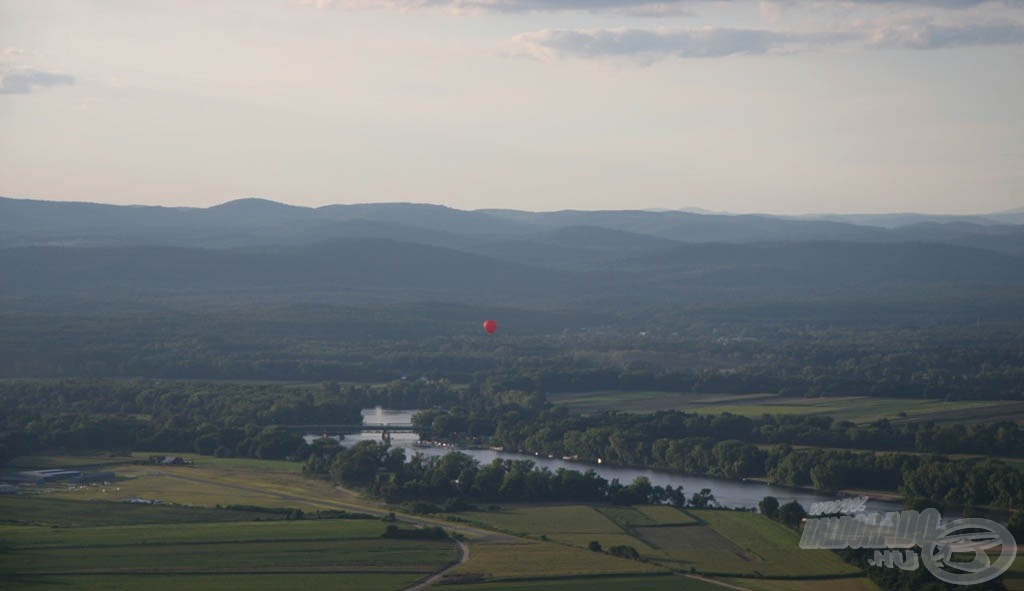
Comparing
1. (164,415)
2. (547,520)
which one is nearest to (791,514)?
(547,520)

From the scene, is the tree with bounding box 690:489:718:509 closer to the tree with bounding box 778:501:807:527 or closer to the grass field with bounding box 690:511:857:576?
the grass field with bounding box 690:511:857:576

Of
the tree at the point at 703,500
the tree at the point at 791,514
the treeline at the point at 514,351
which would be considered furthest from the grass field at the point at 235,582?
the treeline at the point at 514,351

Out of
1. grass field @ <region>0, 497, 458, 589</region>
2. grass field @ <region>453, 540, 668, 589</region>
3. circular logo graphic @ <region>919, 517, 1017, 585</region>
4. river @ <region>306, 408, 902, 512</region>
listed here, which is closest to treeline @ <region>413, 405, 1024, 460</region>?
river @ <region>306, 408, 902, 512</region>

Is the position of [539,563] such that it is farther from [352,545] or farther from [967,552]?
[967,552]

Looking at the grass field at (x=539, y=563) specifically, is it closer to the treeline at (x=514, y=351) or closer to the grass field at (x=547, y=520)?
the grass field at (x=547, y=520)

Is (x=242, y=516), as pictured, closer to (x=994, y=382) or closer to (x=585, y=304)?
(x=994, y=382)

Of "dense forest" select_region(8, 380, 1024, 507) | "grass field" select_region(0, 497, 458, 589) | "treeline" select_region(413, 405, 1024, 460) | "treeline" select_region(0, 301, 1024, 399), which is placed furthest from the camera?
"treeline" select_region(0, 301, 1024, 399)

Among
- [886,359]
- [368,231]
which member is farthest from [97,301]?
[368,231]
